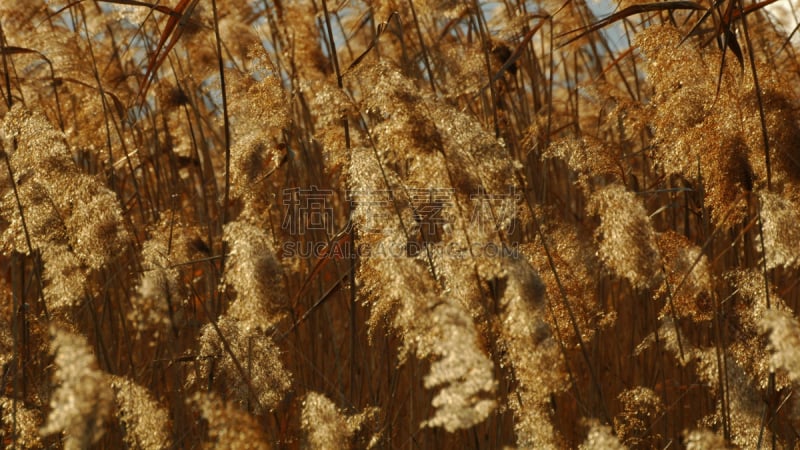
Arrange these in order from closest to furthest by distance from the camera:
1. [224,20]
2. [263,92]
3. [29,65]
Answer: [263,92]
[29,65]
[224,20]

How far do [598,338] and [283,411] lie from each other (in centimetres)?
85

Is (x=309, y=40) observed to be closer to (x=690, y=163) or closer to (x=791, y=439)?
(x=690, y=163)

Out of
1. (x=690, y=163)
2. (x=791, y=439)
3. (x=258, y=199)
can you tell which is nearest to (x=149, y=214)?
(x=258, y=199)

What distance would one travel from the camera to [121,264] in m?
2.54

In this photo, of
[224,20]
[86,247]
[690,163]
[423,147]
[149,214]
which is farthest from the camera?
[224,20]

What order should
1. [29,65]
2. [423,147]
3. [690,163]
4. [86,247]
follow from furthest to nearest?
[29,65] < [690,163] < [86,247] < [423,147]

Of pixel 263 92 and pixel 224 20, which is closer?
pixel 263 92

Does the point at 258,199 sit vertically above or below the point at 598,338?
above

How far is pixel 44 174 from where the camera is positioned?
174 cm

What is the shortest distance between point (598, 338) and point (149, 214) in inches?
58.2

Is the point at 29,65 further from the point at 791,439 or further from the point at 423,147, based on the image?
the point at 791,439

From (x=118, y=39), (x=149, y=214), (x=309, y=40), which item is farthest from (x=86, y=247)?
(x=118, y=39)

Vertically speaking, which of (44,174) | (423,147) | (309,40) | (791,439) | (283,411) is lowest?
(791,439)

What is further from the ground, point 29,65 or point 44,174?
point 29,65
